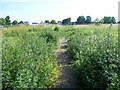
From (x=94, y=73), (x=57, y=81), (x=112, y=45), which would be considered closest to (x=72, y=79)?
(x=57, y=81)

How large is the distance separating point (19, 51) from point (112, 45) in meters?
2.34

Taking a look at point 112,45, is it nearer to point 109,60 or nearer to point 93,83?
point 109,60

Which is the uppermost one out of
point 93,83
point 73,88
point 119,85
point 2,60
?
point 2,60

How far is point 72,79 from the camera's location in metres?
4.47

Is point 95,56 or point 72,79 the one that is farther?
point 72,79

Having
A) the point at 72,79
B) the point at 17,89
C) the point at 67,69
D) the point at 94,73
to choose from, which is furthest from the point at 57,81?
the point at 17,89

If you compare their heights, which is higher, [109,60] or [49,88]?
[109,60]

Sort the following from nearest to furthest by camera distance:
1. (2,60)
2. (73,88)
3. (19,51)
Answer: (2,60) < (19,51) < (73,88)

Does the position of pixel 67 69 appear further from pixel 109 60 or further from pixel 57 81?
pixel 109 60

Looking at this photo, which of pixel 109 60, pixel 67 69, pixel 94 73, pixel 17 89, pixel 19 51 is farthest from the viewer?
pixel 67 69

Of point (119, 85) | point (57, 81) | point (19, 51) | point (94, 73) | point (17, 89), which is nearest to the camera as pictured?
point (119, 85)

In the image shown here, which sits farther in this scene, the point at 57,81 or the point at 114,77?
the point at 57,81

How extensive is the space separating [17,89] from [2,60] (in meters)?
1.09

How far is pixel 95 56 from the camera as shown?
3.25 meters
